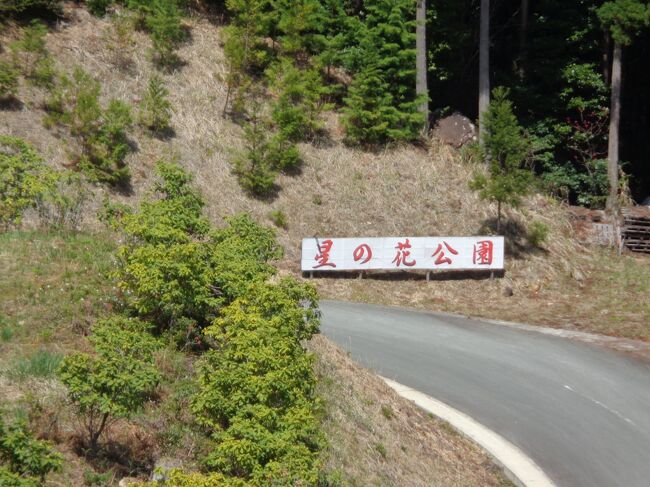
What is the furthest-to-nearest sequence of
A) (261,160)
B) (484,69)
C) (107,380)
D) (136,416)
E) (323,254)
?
(484,69) < (261,160) < (323,254) < (136,416) < (107,380)

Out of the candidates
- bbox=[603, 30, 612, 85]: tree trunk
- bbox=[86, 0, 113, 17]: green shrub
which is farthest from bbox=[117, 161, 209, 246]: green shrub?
bbox=[603, 30, 612, 85]: tree trunk

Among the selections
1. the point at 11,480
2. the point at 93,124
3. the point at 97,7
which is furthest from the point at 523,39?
the point at 11,480

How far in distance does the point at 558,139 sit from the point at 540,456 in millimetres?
19813

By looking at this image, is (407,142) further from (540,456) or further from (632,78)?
(540,456)

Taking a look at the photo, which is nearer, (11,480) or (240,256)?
(11,480)

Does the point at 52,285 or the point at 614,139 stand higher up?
the point at 614,139

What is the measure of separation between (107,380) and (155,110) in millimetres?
17064

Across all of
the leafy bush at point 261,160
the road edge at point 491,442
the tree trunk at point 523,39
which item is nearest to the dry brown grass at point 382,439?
the road edge at point 491,442

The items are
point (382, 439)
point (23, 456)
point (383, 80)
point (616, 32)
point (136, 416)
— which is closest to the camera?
point (23, 456)

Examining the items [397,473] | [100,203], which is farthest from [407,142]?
[397,473]

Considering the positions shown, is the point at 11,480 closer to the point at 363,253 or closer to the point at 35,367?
the point at 35,367

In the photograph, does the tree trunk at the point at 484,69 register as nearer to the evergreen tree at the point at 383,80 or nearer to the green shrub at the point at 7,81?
the evergreen tree at the point at 383,80

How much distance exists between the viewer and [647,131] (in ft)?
112

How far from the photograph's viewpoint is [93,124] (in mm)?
22266
